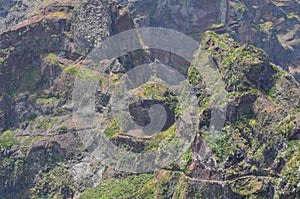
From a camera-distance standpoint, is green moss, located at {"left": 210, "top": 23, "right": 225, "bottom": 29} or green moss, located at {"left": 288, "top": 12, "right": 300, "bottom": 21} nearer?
green moss, located at {"left": 210, "top": 23, "right": 225, "bottom": 29}

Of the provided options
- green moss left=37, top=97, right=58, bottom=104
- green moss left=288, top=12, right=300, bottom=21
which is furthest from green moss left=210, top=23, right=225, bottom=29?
green moss left=37, top=97, right=58, bottom=104

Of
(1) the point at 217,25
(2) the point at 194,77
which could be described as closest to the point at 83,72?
(2) the point at 194,77

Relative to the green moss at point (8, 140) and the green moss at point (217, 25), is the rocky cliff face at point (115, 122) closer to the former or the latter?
the green moss at point (8, 140)

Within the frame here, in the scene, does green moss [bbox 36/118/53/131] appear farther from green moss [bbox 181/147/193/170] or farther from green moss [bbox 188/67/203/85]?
green moss [bbox 181/147/193/170]

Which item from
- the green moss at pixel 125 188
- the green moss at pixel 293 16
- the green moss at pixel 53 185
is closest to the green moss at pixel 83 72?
the green moss at pixel 53 185

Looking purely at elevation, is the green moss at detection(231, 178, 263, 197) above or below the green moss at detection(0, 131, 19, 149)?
below

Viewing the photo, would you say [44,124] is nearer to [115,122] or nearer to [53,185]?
[53,185]

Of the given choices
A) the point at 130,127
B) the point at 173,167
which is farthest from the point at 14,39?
the point at 173,167
